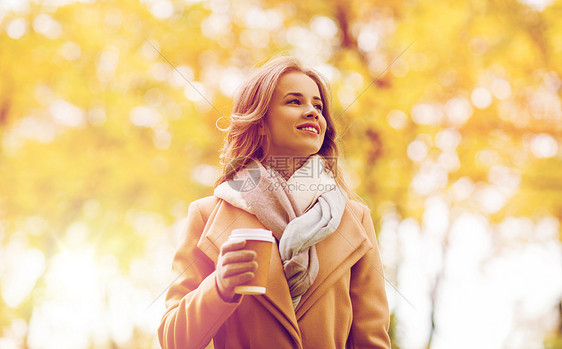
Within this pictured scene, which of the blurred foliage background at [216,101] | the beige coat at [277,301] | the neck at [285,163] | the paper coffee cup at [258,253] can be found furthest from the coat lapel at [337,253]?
the blurred foliage background at [216,101]

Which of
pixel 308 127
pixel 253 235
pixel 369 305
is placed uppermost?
pixel 308 127

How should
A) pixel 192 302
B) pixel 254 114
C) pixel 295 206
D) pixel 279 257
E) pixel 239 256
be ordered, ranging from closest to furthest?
pixel 239 256, pixel 192 302, pixel 279 257, pixel 295 206, pixel 254 114

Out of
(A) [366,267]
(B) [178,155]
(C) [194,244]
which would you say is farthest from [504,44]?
(C) [194,244]

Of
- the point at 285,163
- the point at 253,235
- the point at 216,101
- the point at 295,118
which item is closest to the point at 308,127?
the point at 295,118

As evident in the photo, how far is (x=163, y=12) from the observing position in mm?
6188

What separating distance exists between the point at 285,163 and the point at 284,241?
0.39 meters

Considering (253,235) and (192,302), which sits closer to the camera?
(253,235)

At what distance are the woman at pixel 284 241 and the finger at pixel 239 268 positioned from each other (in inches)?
2.3

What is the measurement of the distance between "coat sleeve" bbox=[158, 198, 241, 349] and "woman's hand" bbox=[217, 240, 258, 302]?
0.34 ft

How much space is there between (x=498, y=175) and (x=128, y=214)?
4899 mm

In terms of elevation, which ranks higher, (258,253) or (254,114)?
(254,114)

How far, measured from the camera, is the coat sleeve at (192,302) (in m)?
1.43

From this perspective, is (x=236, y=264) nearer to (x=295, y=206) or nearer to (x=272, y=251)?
(x=272, y=251)

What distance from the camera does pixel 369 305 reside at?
5.82 ft
